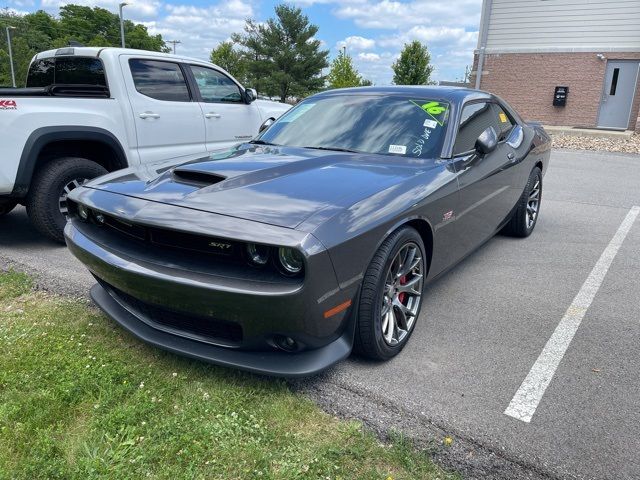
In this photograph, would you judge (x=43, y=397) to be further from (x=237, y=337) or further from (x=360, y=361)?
(x=360, y=361)

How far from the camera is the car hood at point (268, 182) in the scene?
2409mm

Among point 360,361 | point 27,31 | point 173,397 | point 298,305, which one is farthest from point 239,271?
point 27,31

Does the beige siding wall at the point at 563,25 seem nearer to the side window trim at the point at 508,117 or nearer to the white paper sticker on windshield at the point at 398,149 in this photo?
the side window trim at the point at 508,117

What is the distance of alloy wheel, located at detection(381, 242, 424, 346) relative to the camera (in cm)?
280

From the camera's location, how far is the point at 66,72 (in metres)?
5.47

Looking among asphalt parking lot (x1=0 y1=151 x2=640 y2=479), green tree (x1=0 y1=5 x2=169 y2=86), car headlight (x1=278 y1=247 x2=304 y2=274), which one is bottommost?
asphalt parking lot (x1=0 y1=151 x2=640 y2=479)

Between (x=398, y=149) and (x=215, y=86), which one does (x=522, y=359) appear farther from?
(x=215, y=86)

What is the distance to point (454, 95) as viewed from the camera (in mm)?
3863

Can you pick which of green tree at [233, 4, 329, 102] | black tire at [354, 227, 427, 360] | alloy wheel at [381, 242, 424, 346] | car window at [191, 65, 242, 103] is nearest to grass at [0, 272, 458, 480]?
black tire at [354, 227, 427, 360]

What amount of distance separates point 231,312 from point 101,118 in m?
3.41

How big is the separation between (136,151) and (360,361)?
11.5 ft

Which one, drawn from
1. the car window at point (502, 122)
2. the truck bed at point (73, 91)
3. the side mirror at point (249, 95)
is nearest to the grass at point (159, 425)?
the truck bed at point (73, 91)

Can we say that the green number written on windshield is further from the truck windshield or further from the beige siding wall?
the beige siding wall

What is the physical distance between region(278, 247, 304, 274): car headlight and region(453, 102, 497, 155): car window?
5.73 feet
